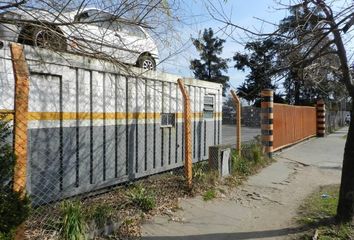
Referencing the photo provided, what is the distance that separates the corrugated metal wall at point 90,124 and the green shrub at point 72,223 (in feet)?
2.25

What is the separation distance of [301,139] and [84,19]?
17117mm

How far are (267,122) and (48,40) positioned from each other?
10336mm

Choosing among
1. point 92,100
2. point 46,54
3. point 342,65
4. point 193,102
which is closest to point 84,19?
point 46,54

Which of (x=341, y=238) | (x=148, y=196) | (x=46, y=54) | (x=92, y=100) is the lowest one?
(x=341, y=238)

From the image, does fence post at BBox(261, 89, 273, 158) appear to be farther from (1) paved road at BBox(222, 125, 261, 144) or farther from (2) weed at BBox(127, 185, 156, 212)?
(2) weed at BBox(127, 185, 156, 212)

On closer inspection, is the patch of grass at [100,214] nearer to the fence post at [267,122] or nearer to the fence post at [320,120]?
A: the fence post at [267,122]

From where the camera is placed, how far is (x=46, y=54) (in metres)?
5.91

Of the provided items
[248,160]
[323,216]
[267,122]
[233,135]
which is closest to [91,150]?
[323,216]

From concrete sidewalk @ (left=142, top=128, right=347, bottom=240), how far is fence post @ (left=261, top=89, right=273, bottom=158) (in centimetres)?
104

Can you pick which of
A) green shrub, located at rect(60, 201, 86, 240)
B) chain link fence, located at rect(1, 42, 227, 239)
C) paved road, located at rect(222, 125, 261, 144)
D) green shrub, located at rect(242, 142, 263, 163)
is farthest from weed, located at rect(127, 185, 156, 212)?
paved road, located at rect(222, 125, 261, 144)

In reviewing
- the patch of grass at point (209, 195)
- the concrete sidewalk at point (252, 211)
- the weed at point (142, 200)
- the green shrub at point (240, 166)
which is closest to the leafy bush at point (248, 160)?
the green shrub at point (240, 166)

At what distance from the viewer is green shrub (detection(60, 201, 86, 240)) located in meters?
5.47

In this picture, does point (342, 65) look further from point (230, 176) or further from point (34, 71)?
point (34, 71)

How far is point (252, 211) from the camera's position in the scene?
27.1 ft
